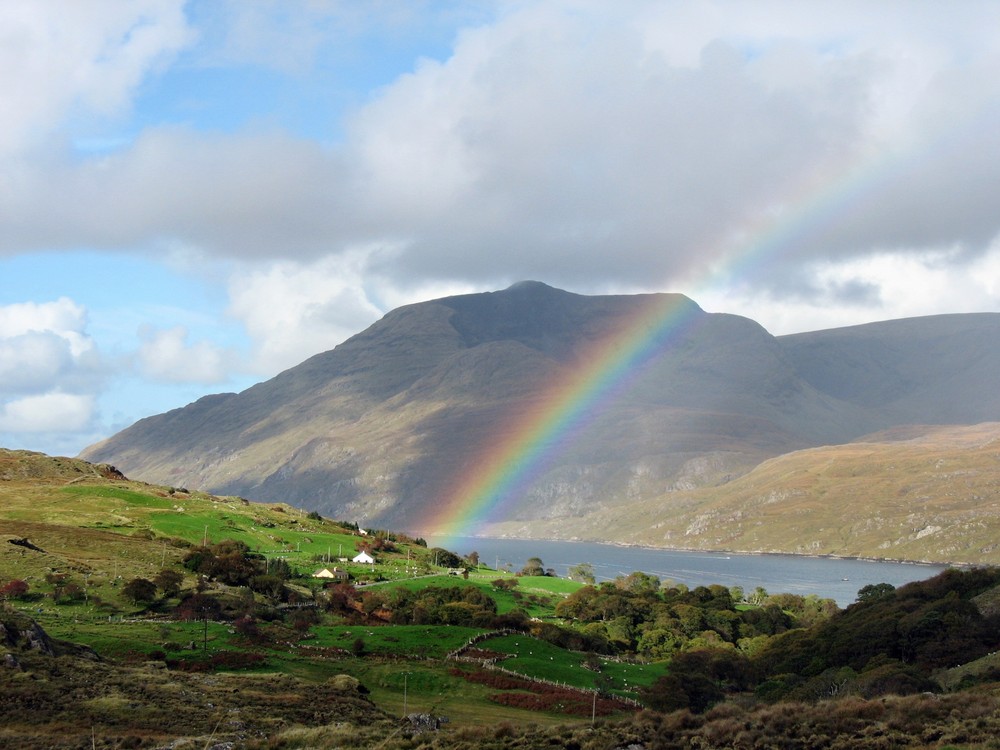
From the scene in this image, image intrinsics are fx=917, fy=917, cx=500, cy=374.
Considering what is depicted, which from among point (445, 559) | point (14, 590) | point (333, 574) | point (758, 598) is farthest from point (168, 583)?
point (758, 598)

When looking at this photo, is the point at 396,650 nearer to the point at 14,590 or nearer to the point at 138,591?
the point at 138,591

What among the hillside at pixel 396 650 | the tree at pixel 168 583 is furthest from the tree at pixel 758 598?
the tree at pixel 168 583

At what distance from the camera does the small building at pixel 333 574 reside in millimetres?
115750

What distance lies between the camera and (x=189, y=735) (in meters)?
32.7

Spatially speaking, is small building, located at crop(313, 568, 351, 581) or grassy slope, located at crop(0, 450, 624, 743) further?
small building, located at crop(313, 568, 351, 581)

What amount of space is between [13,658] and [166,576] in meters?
41.7

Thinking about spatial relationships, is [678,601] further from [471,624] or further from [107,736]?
[107,736]

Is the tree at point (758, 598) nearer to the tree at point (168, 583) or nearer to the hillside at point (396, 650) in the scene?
the hillside at point (396, 650)

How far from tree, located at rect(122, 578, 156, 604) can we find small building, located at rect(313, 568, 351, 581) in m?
41.6

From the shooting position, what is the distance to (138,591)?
2884 inches

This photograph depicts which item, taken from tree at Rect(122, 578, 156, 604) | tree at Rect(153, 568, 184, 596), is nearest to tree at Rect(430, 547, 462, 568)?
tree at Rect(153, 568, 184, 596)

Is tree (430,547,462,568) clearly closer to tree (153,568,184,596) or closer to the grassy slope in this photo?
the grassy slope

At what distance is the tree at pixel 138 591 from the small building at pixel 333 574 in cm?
4161

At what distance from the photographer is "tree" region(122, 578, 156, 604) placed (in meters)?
73.1
